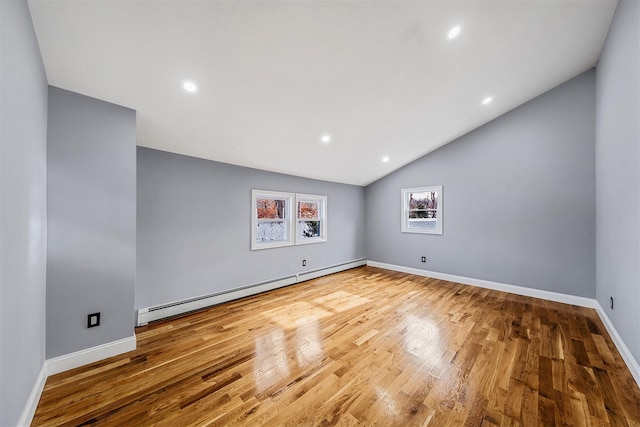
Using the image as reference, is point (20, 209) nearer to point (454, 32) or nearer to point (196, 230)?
point (196, 230)

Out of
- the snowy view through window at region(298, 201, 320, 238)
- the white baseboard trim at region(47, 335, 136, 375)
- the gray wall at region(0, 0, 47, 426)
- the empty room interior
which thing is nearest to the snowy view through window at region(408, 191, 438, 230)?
the empty room interior

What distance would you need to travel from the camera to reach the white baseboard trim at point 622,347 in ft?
5.92

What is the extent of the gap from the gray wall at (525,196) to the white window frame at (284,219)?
2.75 metres

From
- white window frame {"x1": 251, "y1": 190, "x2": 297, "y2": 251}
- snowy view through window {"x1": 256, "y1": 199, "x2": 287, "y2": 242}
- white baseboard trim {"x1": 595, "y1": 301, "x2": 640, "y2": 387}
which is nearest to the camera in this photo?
white baseboard trim {"x1": 595, "y1": 301, "x2": 640, "y2": 387}

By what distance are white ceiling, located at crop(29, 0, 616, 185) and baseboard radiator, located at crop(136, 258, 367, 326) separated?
1.95 m

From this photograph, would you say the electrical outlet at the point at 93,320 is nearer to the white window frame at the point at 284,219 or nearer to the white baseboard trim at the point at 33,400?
the white baseboard trim at the point at 33,400

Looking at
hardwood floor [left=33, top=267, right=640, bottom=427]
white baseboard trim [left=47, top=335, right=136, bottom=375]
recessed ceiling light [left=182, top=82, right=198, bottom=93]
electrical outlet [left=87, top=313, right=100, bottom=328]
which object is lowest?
hardwood floor [left=33, top=267, right=640, bottom=427]

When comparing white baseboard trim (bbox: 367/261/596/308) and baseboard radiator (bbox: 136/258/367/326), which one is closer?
baseboard radiator (bbox: 136/258/367/326)

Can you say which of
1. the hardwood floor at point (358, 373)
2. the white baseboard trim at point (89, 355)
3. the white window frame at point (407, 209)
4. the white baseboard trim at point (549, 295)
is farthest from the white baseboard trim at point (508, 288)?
the white baseboard trim at point (89, 355)

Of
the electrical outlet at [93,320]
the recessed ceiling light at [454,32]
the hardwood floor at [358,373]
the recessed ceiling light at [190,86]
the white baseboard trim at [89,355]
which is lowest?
the hardwood floor at [358,373]

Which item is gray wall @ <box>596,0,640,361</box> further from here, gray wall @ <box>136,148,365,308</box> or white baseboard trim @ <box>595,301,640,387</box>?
gray wall @ <box>136,148,365,308</box>

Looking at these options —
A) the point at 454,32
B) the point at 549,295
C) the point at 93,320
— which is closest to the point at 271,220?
the point at 93,320

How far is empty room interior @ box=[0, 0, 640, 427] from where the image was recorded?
4.91ft

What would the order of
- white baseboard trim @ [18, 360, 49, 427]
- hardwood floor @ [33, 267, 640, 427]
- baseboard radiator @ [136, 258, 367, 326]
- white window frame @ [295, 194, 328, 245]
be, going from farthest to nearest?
white window frame @ [295, 194, 328, 245], baseboard radiator @ [136, 258, 367, 326], hardwood floor @ [33, 267, 640, 427], white baseboard trim @ [18, 360, 49, 427]
